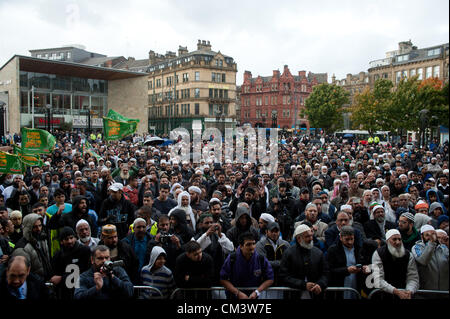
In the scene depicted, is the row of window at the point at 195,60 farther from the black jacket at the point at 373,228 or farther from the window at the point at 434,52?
the black jacket at the point at 373,228

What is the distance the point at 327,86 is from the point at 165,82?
29.1 m

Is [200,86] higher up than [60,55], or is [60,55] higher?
[60,55]

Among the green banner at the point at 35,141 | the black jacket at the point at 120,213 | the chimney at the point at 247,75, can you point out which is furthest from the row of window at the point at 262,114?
the black jacket at the point at 120,213

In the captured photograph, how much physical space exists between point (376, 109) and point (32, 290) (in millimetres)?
43335

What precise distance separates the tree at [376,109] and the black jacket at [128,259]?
40489 mm

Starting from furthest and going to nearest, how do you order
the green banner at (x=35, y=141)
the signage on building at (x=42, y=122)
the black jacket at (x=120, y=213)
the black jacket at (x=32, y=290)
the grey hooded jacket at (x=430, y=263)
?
the signage on building at (x=42, y=122) < the green banner at (x=35, y=141) < the black jacket at (x=120, y=213) < the grey hooded jacket at (x=430, y=263) < the black jacket at (x=32, y=290)

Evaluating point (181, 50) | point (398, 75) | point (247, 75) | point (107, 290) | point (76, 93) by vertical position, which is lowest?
point (107, 290)

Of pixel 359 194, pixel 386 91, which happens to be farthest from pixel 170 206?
pixel 386 91

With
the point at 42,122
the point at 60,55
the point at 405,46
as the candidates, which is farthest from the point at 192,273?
the point at 60,55

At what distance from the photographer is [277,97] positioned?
81.1m

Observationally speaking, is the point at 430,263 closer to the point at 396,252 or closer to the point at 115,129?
the point at 396,252

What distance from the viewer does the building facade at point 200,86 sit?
217 ft

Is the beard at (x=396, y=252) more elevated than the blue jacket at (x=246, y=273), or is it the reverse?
the beard at (x=396, y=252)

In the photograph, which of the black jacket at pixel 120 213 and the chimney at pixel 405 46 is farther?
the chimney at pixel 405 46
